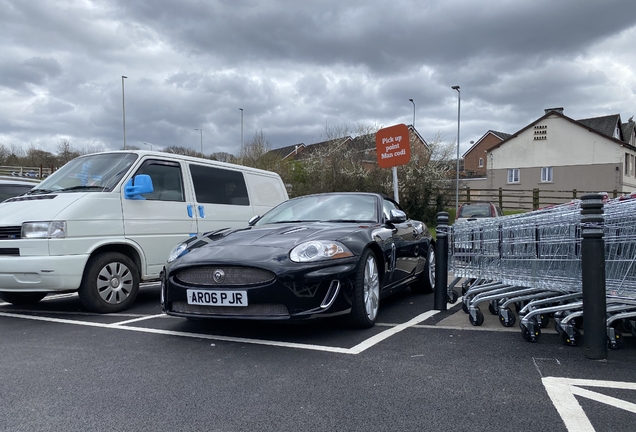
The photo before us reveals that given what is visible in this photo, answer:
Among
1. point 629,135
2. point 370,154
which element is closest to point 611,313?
point 370,154

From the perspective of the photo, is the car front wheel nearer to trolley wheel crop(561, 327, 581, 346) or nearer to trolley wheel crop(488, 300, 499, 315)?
trolley wheel crop(488, 300, 499, 315)

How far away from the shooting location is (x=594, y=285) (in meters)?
3.64

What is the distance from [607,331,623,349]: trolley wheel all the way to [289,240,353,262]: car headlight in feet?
6.90

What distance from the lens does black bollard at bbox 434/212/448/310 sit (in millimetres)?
5500

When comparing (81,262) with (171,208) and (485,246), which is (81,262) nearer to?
(171,208)

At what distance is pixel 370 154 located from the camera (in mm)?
25312

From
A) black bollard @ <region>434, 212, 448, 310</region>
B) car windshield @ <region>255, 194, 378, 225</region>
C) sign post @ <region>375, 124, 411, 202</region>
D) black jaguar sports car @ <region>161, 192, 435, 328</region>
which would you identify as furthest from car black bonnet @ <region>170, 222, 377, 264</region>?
sign post @ <region>375, 124, 411, 202</region>

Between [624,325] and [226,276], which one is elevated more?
[226,276]

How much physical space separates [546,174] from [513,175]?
110 inches

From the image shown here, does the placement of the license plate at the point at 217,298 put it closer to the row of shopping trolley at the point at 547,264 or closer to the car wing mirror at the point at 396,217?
the car wing mirror at the point at 396,217

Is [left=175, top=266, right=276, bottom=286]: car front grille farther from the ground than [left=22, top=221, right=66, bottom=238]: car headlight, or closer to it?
closer to it

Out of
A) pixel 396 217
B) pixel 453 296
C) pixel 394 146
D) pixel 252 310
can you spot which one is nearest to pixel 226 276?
pixel 252 310

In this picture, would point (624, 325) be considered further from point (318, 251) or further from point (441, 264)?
point (318, 251)

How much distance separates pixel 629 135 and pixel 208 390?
54.5 m
